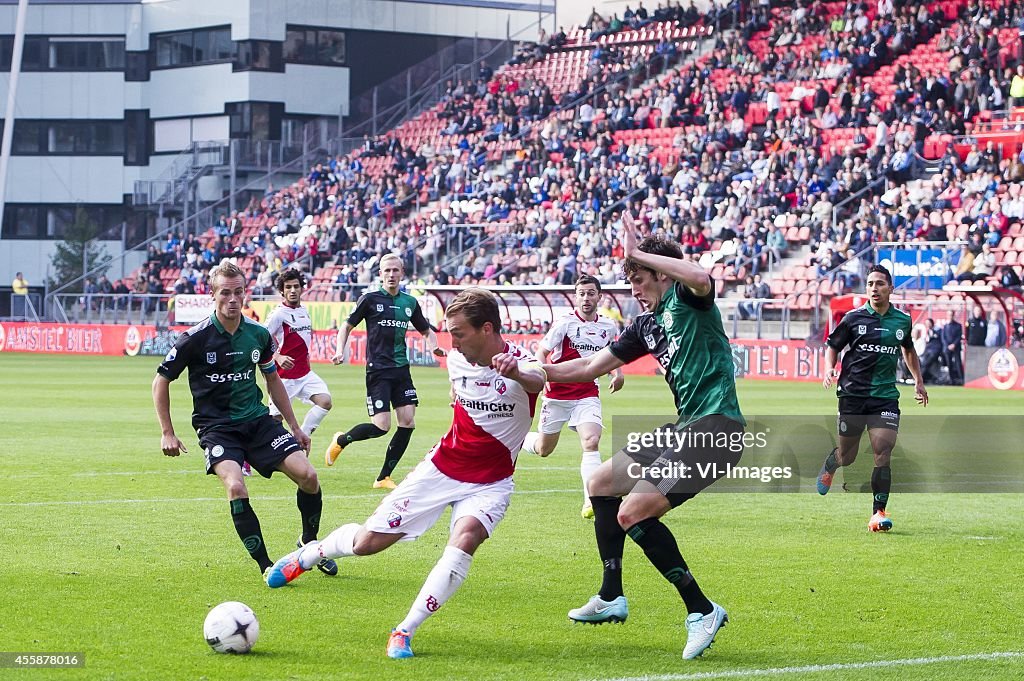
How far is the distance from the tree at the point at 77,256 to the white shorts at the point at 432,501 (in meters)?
55.0

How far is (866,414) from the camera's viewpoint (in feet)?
39.2

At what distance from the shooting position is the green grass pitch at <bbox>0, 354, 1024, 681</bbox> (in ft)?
23.1

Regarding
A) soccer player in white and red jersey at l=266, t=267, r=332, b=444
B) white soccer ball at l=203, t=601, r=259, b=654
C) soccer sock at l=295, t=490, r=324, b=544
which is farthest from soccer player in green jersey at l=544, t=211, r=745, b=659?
soccer player in white and red jersey at l=266, t=267, r=332, b=444

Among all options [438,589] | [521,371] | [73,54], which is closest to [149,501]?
[438,589]

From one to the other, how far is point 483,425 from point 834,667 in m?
2.05

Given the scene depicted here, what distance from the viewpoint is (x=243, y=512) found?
8.93 m

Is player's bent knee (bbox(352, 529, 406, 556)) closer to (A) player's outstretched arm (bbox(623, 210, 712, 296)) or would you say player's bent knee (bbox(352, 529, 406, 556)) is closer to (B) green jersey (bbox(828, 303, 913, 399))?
(A) player's outstretched arm (bbox(623, 210, 712, 296))

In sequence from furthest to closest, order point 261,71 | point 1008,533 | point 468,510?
1. point 261,71
2. point 1008,533
3. point 468,510

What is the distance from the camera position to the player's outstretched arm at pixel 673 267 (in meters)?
6.93

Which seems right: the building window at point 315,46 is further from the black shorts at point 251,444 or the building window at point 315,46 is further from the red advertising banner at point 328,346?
the black shorts at point 251,444

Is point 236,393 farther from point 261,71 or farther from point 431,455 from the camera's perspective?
point 261,71

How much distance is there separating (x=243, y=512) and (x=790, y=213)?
30.6m

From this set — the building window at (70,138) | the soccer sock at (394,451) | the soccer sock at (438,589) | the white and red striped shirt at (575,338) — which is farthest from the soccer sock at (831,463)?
the building window at (70,138)

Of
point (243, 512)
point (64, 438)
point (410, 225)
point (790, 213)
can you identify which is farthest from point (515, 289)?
point (243, 512)
